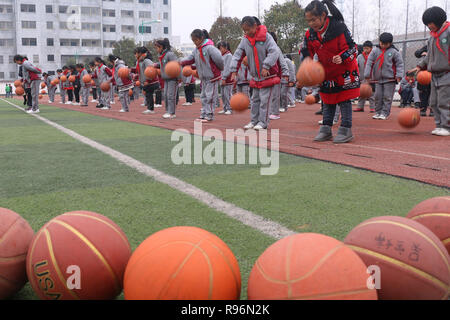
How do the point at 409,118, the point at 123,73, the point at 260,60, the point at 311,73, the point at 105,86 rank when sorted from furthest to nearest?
Answer: 1. the point at 105,86
2. the point at 123,73
3. the point at 260,60
4. the point at 409,118
5. the point at 311,73

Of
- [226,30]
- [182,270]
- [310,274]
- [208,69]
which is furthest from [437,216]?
[226,30]

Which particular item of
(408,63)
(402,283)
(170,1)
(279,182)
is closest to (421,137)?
(279,182)

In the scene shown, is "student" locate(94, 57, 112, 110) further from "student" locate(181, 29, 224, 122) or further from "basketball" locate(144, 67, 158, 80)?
"student" locate(181, 29, 224, 122)

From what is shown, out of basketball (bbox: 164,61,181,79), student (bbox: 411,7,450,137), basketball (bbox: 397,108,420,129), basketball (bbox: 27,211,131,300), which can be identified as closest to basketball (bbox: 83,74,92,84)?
basketball (bbox: 164,61,181,79)

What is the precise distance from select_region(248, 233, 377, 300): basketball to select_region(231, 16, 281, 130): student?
747 centimetres

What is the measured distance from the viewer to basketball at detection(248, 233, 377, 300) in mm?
1723

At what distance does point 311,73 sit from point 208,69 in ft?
20.0

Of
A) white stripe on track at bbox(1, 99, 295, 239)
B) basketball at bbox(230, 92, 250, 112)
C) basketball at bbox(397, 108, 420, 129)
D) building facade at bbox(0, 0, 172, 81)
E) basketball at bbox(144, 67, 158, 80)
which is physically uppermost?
building facade at bbox(0, 0, 172, 81)

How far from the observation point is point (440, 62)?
7.99 meters

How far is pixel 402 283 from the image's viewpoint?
6.46 feet

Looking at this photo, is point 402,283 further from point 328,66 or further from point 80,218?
point 328,66

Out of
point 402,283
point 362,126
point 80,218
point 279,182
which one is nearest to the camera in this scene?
point 402,283

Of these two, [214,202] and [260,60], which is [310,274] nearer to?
[214,202]

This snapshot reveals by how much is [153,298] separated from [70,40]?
3951 inches
